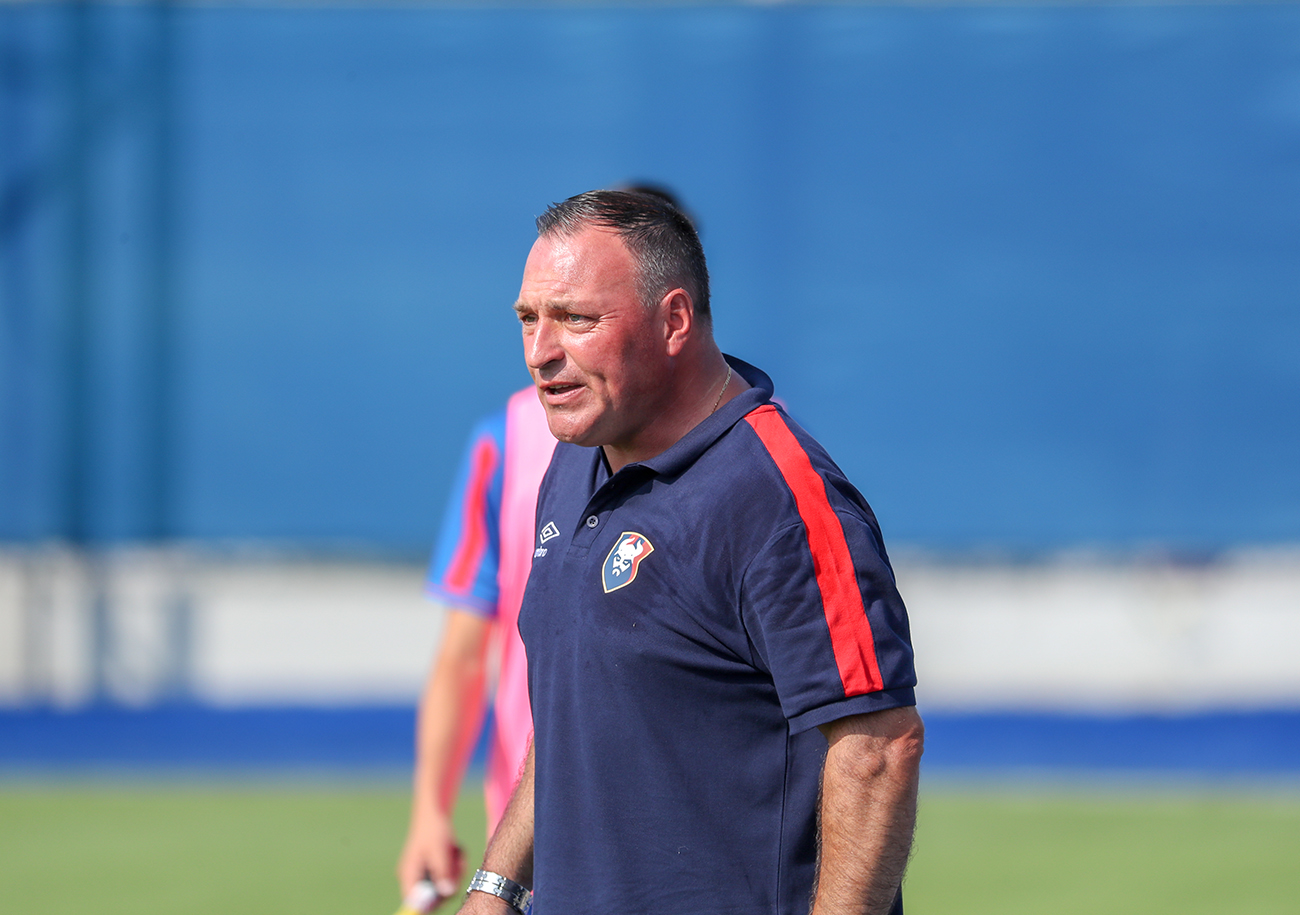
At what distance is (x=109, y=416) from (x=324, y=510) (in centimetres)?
145

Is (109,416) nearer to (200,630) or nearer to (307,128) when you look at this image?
(200,630)

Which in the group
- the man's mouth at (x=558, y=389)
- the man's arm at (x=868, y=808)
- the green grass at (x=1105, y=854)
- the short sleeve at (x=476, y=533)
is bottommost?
the green grass at (x=1105, y=854)

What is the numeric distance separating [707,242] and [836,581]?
7306 millimetres

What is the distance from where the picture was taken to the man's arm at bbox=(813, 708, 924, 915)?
5.83ft

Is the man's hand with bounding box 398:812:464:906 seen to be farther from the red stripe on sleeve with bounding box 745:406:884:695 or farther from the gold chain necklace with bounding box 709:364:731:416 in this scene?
the red stripe on sleeve with bounding box 745:406:884:695

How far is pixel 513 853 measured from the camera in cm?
227

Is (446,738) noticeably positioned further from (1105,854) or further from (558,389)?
(1105,854)

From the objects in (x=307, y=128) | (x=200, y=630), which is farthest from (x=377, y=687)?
(x=307, y=128)

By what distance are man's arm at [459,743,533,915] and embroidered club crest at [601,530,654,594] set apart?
479 mm

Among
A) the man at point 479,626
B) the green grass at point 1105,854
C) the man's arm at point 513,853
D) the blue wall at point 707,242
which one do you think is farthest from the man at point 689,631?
the blue wall at point 707,242

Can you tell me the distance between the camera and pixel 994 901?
543 cm

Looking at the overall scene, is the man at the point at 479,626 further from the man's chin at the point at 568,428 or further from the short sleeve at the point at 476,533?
the man's chin at the point at 568,428

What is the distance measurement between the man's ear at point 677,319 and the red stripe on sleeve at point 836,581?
24 cm

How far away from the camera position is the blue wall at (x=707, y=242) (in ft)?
29.7
